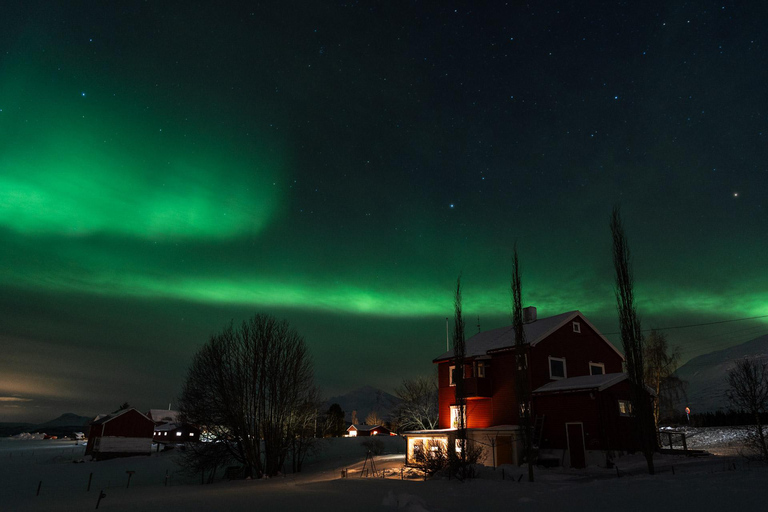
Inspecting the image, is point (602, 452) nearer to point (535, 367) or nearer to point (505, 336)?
point (535, 367)

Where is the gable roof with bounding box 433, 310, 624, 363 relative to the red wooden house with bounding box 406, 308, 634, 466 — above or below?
above

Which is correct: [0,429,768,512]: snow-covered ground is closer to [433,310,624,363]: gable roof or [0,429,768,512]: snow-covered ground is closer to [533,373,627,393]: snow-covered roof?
[533,373,627,393]: snow-covered roof

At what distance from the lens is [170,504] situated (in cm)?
1944

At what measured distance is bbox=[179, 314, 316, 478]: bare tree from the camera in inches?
1469

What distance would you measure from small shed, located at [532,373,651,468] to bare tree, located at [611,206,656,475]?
2666mm

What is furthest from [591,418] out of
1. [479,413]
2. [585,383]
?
[479,413]

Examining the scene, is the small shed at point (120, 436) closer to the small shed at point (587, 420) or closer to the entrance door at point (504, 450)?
the entrance door at point (504, 450)

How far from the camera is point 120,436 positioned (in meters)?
65.7

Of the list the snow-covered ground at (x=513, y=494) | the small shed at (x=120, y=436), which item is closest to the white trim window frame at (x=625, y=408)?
the snow-covered ground at (x=513, y=494)

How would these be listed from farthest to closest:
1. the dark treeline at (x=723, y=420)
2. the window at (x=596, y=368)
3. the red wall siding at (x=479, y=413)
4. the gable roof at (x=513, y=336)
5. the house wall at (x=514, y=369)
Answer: the dark treeline at (x=723, y=420), the window at (x=596, y=368), the gable roof at (x=513, y=336), the red wall siding at (x=479, y=413), the house wall at (x=514, y=369)

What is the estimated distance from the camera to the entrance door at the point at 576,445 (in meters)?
28.9

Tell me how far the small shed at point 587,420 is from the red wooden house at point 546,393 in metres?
0.06

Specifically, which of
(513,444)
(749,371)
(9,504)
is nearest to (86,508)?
(9,504)

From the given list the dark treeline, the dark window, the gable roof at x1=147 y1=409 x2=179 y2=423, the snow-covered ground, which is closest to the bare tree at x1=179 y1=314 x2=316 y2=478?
the snow-covered ground
